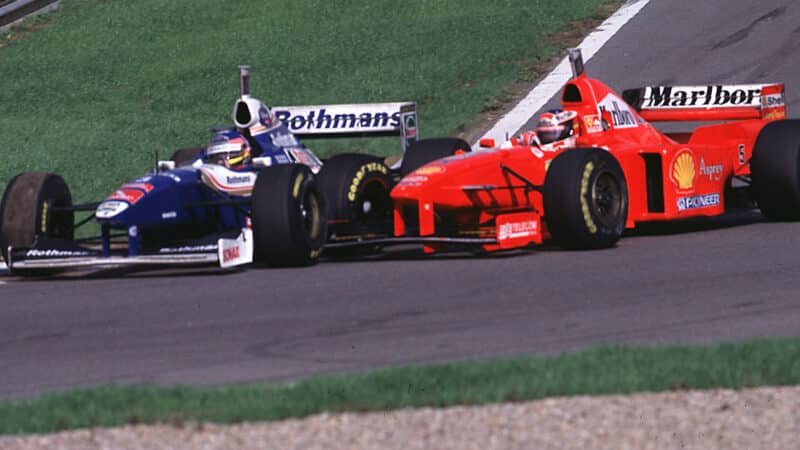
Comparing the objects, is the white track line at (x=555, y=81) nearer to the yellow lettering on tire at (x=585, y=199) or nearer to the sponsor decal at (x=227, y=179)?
the sponsor decal at (x=227, y=179)

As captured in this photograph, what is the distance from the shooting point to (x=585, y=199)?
12359 millimetres

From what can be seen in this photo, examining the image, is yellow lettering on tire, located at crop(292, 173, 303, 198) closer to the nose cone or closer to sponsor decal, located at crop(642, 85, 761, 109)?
the nose cone

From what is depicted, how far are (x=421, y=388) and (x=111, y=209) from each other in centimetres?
601

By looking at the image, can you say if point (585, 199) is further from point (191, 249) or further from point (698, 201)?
point (191, 249)

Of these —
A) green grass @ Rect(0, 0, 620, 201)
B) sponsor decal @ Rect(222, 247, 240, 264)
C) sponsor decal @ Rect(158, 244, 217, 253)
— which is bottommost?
sponsor decal @ Rect(222, 247, 240, 264)

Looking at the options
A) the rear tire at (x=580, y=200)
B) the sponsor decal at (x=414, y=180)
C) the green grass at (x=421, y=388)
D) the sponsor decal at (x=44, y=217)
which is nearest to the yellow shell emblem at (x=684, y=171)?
the rear tire at (x=580, y=200)

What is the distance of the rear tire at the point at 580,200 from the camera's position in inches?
485

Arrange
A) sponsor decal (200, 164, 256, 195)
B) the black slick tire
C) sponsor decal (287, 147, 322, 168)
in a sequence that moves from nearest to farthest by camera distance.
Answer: sponsor decal (200, 164, 256, 195) → the black slick tire → sponsor decal (287, 147, 322, 168)

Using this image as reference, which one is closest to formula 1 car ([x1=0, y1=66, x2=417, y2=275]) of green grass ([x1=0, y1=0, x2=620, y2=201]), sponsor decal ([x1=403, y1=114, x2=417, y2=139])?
sponsor decal ([x1=403, y1=114, x2=417, y2=139])

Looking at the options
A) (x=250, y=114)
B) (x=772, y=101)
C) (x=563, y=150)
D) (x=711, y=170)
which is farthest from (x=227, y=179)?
(x=772, y=101)

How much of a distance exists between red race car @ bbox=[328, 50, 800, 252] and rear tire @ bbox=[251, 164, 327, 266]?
2.10 ft

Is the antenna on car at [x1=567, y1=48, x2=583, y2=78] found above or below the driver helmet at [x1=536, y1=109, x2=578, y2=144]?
above

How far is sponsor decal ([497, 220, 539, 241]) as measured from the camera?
12250 mm

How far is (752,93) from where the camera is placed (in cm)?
1532
